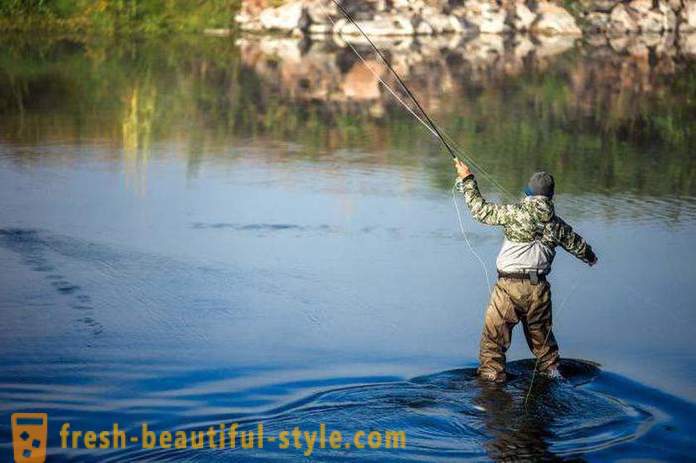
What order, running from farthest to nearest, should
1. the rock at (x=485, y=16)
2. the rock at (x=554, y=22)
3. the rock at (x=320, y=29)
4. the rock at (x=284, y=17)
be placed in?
the rock at (x=554, y=22) → the rock at (x=485, y=16) → the rock at (x=320, y=29) → the rock at (x=284, y=17)

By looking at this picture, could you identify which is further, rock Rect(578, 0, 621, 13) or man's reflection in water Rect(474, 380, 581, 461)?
rock Rect(578, 0, 621, 13)

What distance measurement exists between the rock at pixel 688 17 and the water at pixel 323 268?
14.0 m

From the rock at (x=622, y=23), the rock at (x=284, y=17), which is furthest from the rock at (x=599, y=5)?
the rock at (x=284, y=17)

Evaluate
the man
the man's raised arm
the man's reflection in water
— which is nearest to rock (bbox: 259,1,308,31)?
the man's raised arm

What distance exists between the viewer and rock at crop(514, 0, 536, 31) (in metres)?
34.8

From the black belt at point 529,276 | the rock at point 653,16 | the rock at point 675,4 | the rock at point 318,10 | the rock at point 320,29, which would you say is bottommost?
the black belt at point 529,276

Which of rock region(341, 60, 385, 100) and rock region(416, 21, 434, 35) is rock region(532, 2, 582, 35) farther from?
rock region(341, 60, 385, 100)

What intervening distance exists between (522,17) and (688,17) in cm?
446

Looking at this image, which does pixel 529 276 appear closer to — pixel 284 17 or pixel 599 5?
pixel 284 17

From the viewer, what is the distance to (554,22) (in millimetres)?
34906

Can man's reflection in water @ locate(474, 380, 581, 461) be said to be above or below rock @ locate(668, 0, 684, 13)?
below

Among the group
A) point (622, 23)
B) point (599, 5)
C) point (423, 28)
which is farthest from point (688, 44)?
point (423, 28)

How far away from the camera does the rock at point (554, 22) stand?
3466 cm

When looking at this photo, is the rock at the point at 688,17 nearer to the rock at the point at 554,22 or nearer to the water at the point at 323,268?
the rock at the point at 554,22
